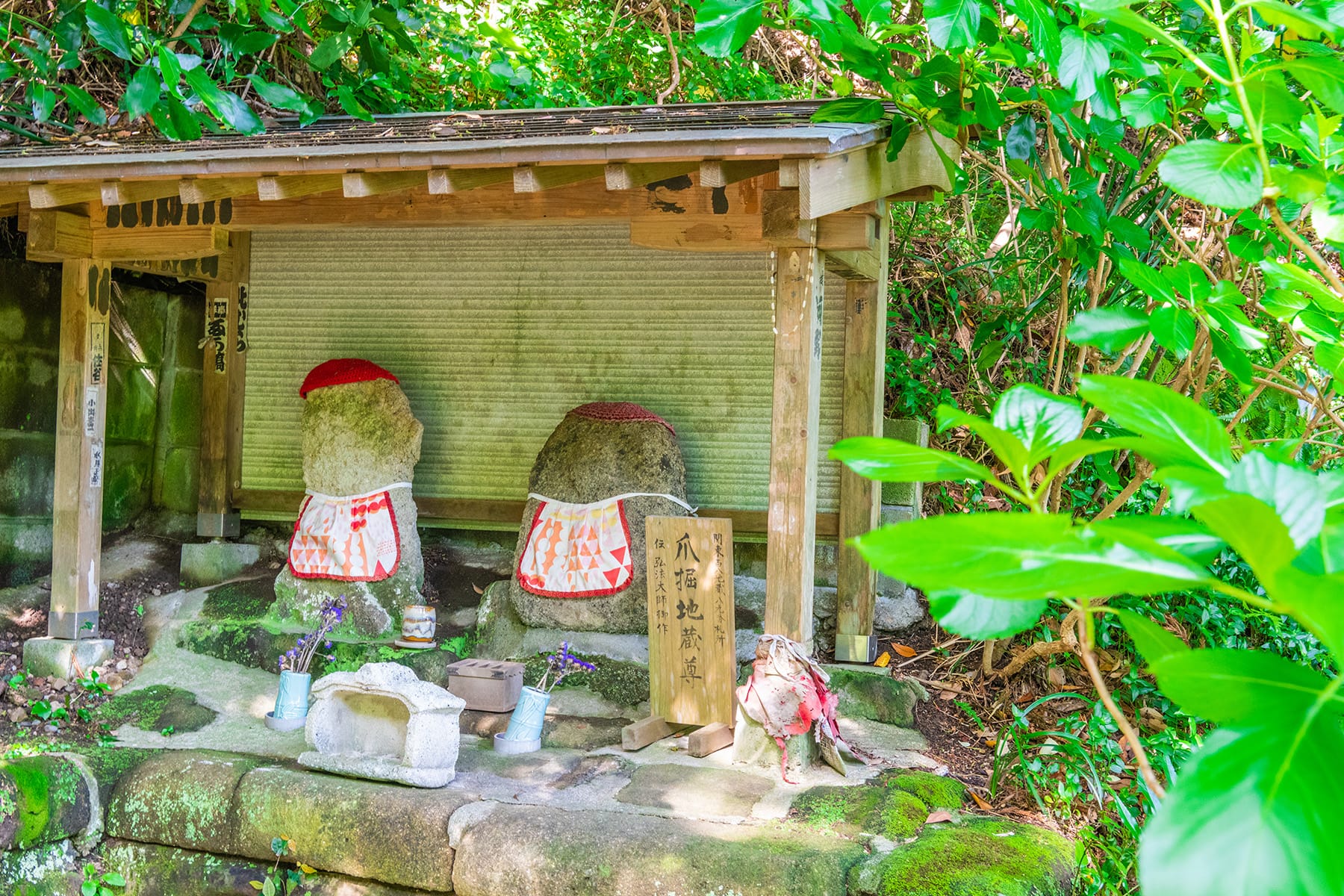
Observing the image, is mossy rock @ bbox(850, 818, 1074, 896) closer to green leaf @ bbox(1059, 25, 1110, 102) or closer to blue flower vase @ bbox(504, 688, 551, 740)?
blue flower vase @ bbox(504, 688, 551, 740)

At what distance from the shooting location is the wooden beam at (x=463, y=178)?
12.9 ft

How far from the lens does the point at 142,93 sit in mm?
4648

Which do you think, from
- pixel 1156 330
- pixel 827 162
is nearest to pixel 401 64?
pixel 827 162

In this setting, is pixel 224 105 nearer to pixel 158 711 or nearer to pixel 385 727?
pixel 158 711

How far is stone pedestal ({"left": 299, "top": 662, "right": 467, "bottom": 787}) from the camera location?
3.83 meters

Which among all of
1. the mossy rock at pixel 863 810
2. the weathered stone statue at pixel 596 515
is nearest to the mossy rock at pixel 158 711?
the weathered stone statue at pixel 596 515

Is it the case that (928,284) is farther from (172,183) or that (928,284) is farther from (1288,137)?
(1288,137)

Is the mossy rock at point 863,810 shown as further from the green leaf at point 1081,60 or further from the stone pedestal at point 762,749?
the green leaf at point 1081,60

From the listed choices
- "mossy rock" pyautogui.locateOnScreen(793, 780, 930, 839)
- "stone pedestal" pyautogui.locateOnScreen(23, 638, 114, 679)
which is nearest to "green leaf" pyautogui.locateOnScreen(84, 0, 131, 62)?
"stone pedestal" pyautogui.locateOnScreen(23, 638, 114, 679)

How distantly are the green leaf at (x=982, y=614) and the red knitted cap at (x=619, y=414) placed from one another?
4.82 metres

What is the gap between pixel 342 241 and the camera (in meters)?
6.33

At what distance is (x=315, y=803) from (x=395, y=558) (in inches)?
78.2

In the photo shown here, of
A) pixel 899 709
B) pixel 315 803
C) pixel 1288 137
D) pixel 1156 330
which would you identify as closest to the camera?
pixel 1288 137

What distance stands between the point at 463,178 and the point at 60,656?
3.05 metres
